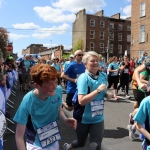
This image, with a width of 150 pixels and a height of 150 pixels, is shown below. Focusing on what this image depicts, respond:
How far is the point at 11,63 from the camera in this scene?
1067 cm

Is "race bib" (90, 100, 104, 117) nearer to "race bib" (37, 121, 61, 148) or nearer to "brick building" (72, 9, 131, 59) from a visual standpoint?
"race bib" (37, 121, 61, 148)

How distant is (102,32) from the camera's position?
5403cm

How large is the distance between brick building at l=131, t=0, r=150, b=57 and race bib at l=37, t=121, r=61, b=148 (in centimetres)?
2684

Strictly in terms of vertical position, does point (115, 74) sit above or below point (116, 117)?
above

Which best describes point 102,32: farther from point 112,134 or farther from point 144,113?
point 144,113

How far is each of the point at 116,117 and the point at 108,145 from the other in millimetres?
2149

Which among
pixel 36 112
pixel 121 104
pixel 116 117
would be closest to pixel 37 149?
pixel 36 112

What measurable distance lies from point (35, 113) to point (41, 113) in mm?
64

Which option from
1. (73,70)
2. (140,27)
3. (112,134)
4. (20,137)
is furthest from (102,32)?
(20,137)

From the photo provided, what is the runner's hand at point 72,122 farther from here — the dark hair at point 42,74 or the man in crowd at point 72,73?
the man in crowd at point 72,73

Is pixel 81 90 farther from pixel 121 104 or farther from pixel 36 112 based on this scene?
pixel 121 104

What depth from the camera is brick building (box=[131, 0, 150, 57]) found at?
27.7m

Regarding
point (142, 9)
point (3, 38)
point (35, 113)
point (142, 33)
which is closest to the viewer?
point (35, 113)

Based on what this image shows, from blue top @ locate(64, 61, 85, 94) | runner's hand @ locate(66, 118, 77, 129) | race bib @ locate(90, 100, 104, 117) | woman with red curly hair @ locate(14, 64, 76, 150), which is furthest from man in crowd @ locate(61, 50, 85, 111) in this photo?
runner's hand @ locate(66, 118, 77, 129)
